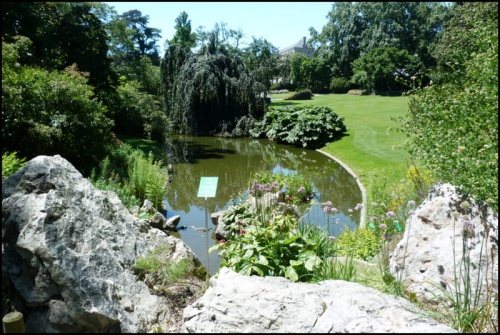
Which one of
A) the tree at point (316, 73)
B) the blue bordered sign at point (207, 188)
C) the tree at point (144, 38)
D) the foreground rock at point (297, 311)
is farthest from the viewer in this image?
the tree at point (316, 73)

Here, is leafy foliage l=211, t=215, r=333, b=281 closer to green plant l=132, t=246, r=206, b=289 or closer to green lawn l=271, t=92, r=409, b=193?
green plant l=132, t=246, r=206, b=289

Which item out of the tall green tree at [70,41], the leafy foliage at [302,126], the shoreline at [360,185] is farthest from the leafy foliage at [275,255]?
the leafy foliage at [302,126]

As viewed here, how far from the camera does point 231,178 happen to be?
1416 cm

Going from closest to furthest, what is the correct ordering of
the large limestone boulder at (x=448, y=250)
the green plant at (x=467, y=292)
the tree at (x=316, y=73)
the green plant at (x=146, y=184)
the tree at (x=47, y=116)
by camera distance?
the green plant at (x=467, y=292)
the large limestone boulder at (x=448, y=250)
the tree at (x=47, y=116)
the green plant at (x=146, y=184)
the tree at (x=316, y=73)

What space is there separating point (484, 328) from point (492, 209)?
1.19 m

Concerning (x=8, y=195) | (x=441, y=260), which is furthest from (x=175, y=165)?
(x=441, y=260)

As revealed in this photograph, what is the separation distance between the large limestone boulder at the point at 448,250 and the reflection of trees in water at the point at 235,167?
20.1ft

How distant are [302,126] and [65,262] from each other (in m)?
17.4

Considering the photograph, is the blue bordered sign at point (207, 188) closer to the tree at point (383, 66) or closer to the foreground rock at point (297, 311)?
the foreground rock at point (297, 311)

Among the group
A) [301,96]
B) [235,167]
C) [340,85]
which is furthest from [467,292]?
[340,85]

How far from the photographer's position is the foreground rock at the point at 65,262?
360 cm

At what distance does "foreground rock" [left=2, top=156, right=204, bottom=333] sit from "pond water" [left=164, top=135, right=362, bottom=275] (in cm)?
195

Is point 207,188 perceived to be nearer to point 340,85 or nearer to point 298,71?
point 340,85

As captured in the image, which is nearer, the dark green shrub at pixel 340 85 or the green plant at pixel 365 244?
the green plant at pixel 365 244
